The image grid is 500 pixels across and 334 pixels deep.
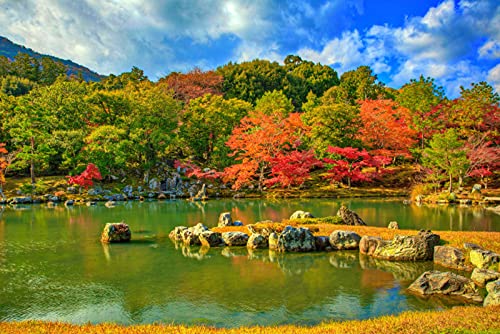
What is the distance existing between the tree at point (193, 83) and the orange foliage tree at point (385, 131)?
1086 inches

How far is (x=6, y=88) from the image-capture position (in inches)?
2188

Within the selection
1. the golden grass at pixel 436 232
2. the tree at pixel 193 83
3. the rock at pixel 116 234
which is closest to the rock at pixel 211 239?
the golden grass at pixel 436 232

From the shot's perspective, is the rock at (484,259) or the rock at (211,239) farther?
the rock at (211,239)

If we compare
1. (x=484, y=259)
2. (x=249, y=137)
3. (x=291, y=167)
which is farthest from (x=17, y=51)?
(x=484, y=259)

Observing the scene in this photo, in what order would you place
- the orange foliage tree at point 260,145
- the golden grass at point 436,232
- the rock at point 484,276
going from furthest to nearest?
the orange foliage tree at point 260,145
the golden grass at point 436,232
the rock at point 484,276

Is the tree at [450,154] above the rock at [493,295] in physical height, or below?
above

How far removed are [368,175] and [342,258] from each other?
2620 centimetres

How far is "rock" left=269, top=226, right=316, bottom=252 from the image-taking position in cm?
1433

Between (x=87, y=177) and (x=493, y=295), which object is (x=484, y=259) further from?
(x=87, y=177)

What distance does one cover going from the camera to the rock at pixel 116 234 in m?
16.3

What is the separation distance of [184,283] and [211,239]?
4899 mm

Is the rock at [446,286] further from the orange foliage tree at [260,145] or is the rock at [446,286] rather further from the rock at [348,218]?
the orange foliage tree at [260,145]

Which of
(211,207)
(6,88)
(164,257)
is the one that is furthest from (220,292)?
(6,88)

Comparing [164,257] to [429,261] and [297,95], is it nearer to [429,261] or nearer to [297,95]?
[429,261]
